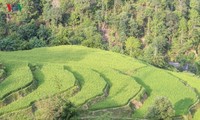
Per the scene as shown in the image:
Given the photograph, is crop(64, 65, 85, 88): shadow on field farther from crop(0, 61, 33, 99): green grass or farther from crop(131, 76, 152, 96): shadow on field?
crop(131, 76, 152, 96): shadow on field

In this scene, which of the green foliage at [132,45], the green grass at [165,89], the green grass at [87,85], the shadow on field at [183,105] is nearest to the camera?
the green grass at [87,85]

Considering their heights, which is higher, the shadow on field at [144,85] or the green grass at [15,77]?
the green grass at [15,77]

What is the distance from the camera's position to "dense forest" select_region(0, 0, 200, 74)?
2096 inches

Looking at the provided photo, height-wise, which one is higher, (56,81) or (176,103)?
(56,81)

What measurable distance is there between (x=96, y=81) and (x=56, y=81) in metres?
3.14

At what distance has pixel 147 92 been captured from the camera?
27453 mm

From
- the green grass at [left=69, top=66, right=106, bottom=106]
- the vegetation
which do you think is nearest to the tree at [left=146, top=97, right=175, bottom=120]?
the vegetation

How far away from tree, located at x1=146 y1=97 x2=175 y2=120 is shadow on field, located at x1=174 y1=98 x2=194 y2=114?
2.66 metres

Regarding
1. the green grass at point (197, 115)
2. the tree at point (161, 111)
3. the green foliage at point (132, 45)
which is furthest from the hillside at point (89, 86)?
the green foliage at point (132, 45)

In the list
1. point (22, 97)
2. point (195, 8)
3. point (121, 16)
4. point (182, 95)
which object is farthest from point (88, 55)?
point (195, 8)

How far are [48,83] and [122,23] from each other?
1227 inches

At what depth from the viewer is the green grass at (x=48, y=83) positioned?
21859mm

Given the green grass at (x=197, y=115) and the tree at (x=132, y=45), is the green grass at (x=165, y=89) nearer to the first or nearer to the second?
the green grass at (x=197, y=115)

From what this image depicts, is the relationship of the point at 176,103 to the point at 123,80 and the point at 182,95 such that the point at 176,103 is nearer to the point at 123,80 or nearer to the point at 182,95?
the point at 182,95
